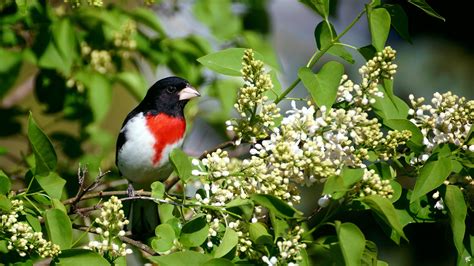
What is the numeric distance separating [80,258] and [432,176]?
0.79 meters

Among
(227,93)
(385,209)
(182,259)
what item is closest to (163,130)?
(227,93)

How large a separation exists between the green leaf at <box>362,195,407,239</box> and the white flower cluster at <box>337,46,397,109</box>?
1.06ft

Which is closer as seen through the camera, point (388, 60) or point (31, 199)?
point (388, 60)

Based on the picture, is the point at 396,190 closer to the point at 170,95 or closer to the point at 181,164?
the point at 181,164

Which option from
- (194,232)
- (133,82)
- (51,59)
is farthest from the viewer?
(133,82)

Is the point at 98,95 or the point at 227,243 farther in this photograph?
the point at 98,95

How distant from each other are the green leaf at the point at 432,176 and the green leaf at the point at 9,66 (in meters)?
1.84

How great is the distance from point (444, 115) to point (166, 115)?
1487mm

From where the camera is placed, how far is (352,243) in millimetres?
1669

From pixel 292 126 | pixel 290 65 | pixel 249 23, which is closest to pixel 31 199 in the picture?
pixel 292 126

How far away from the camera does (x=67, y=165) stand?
350cm

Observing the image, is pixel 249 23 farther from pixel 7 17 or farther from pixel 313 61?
pixel 313 61

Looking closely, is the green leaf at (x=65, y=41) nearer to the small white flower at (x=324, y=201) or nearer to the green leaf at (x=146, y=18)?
the green leaf at (x=146, y=18)

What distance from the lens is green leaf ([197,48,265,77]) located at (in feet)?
6.89
